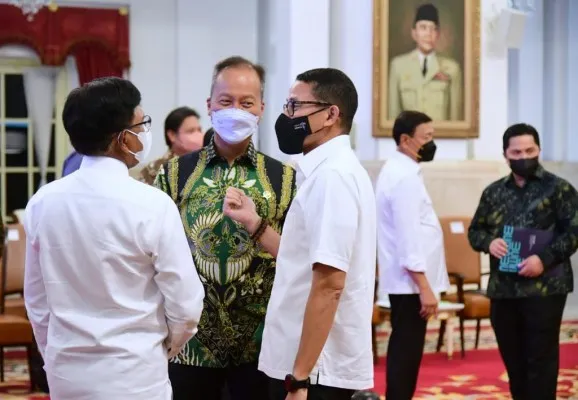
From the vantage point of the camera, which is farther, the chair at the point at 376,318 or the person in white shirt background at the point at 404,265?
the chair at the point at 376,318

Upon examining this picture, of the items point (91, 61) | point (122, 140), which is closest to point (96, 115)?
point (122, 140)

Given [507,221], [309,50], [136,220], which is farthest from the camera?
[309,50]

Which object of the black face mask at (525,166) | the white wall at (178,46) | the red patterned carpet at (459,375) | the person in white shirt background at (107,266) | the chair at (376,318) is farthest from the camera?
the white wall at (178,46)

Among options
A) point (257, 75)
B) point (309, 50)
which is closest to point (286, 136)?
point (257, 75)

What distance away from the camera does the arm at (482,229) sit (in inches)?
182

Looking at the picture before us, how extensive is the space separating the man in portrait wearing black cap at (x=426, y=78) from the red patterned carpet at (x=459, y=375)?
217cm

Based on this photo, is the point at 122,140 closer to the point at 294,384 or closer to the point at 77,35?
the point at 294,384

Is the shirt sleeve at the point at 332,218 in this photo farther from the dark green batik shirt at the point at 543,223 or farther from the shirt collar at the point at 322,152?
the dark green batik shirt at the point at 543,223

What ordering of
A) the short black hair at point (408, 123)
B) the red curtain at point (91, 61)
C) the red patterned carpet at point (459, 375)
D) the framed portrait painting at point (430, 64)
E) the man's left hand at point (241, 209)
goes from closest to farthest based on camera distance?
the man's left hand at point (241, 209) → the short black hair at point (408, 123) → the red patterned carpet at point (459, 375) → the framed portrait painting at point (430, 64) → the red curtain at point (91, 61)

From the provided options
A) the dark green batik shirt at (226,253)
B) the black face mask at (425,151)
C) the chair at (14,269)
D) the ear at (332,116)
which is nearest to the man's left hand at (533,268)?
the black face mask at (425,151)

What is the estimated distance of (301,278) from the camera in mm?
2414

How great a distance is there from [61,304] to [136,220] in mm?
283

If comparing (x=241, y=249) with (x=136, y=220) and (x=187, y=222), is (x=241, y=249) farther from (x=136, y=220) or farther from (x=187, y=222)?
(x=136, y=220)

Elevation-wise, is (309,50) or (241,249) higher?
(309,50)
